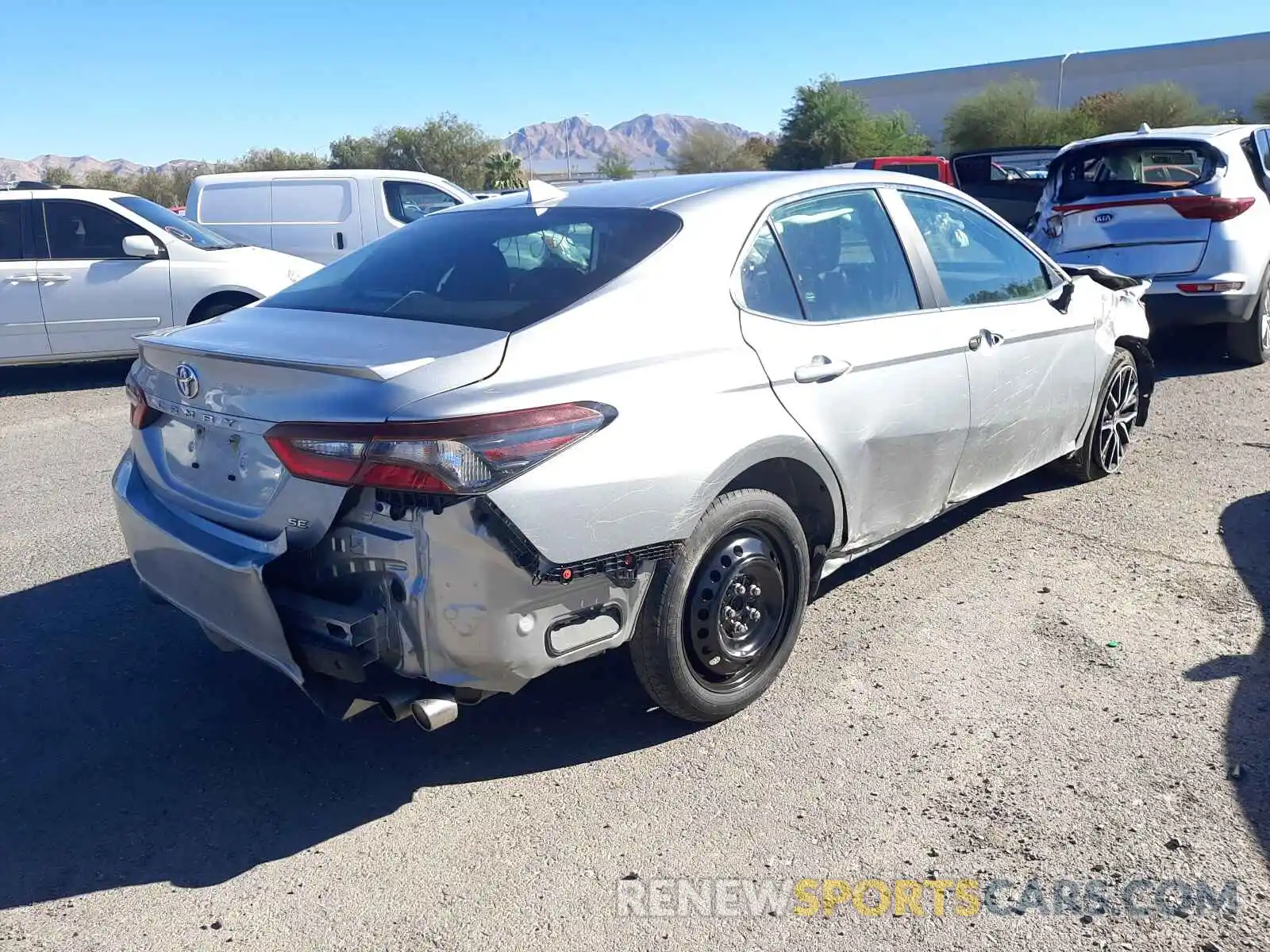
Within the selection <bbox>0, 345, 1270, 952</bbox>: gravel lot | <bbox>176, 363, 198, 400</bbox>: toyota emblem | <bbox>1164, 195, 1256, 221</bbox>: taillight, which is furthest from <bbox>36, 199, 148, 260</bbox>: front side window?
<bbox>1164, 195, 1256, 221</bbox>: taillight

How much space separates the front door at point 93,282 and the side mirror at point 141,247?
0.04m

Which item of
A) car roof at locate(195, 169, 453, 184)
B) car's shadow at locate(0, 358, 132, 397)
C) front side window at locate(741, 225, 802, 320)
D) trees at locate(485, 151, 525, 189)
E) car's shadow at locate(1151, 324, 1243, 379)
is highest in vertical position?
trees at locate(485, 151, 525, 189)

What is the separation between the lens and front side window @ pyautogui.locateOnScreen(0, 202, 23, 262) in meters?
9.31

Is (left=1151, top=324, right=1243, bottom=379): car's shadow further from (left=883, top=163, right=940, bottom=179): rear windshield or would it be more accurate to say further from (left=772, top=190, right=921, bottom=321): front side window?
(left=883, top=163, right=940, bottom=179): rear windshield

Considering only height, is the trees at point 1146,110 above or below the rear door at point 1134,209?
above

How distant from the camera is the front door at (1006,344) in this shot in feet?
14.5

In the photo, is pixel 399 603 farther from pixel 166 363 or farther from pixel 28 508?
pixel 28 508

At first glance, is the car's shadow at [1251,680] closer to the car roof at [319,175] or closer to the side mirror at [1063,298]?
the side mirror at [1063,298]

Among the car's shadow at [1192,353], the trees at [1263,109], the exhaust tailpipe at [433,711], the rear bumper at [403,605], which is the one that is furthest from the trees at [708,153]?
the exhaust tailpipe at [433,711]

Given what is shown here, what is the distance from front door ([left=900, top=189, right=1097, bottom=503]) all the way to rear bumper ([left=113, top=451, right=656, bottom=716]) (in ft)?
6.54

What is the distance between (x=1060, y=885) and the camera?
9.04 feet

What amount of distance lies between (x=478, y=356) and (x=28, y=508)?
4140 millimetres

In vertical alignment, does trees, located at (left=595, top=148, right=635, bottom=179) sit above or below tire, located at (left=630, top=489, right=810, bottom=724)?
above

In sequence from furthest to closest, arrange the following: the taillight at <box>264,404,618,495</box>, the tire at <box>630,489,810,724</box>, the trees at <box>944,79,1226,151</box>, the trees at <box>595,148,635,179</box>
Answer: the trees at <box>595,148,635,179</box>
the trees at <box>944,79,1226,151</box>
the tire at <box>630,489,810,724</box>
the taillight at <box>264,404,618,495</box>
